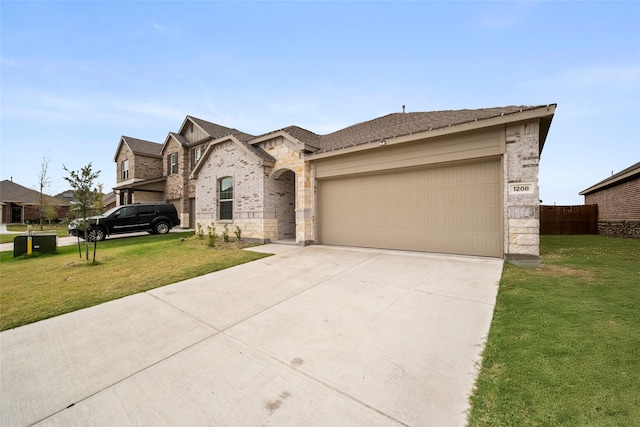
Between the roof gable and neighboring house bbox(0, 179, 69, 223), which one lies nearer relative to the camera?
the roof gable

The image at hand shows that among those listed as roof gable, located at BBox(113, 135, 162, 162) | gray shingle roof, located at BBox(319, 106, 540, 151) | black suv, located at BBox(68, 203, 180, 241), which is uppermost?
roof gable, located at BBox(113, 135, 162, 162)

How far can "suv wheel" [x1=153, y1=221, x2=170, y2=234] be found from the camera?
15.4 meters

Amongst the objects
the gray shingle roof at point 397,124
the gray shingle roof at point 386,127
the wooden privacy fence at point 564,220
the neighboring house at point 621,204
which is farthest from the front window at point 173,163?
the neighboring house at point 621,204

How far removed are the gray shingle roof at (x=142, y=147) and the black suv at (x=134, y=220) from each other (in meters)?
11.5

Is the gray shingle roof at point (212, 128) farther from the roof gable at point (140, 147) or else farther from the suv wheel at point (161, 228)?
the suv wheel at point (161, 228)

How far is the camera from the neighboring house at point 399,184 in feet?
21.0

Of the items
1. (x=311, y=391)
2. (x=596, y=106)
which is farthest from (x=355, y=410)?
(x=596, y=106)

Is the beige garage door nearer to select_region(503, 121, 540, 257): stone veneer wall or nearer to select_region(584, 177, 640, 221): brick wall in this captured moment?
select_region(503, 121, 540, 257): stone veneer wall

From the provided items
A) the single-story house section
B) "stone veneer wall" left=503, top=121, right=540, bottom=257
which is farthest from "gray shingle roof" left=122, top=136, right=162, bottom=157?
"stone veneer wall" left=503, top=121, right=540, bottom=257

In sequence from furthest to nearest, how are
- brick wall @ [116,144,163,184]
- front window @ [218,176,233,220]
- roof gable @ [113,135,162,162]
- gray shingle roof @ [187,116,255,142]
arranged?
roof gable @ [113,135,162,162] < brick wall @ [116,144,163,184] < gray shingle roof @ [187,116,255,142] < front window @ [218,176,233,220]

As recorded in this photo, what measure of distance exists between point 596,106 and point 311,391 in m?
18.8

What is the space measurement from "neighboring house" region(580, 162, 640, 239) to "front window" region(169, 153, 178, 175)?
30085 mm

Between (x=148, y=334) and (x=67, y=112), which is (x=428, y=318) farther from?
(x=67, y=112)

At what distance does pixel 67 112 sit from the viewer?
17484mm
